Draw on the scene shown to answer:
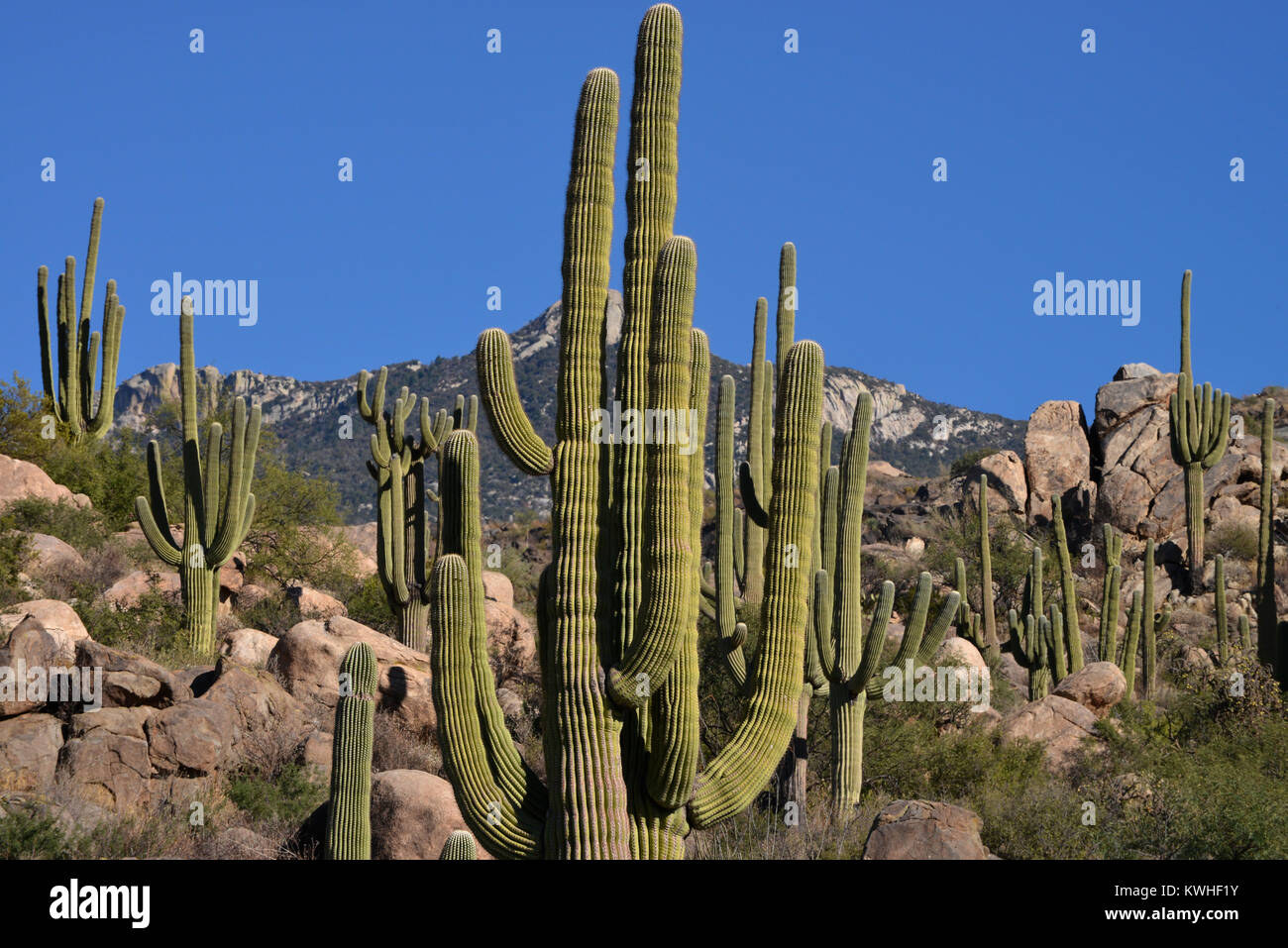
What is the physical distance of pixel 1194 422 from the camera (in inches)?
946

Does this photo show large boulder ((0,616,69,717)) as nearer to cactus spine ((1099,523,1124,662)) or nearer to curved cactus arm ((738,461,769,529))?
curved cactus arm ((738,461,769,529))

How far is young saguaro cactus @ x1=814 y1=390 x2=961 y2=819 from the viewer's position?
12266 millimetres

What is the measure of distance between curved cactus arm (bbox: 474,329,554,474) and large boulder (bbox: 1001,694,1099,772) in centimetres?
1004

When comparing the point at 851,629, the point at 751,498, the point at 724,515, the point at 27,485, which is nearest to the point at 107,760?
the point at 724,515

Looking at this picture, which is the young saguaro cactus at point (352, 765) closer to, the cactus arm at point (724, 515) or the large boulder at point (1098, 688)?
the cactus arm at point (724, 515)

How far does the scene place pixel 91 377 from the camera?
23.6 meters

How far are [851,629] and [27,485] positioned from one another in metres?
15.3

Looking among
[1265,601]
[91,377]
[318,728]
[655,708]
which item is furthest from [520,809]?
[91,377]

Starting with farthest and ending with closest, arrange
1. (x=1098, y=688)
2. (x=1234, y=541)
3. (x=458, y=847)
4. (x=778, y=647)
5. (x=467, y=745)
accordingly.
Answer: (x=1234, y=541) < (x=1098, y=688) < (x=458, y=847) < (x=778, y=647) < (x=467, y=745)

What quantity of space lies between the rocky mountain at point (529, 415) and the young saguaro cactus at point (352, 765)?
44.9 meters

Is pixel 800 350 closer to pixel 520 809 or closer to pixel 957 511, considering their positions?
pixel 520 809

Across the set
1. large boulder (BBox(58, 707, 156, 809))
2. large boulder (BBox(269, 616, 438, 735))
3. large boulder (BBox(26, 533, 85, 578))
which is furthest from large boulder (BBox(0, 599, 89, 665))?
large boulder (BBox(26, 533, 85, 578))

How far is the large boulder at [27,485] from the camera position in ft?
70.7

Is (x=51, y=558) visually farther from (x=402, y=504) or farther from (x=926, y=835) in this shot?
(x=926, y=835)
